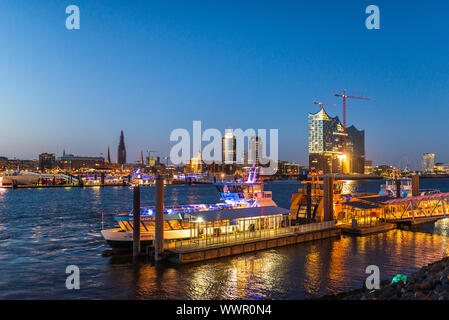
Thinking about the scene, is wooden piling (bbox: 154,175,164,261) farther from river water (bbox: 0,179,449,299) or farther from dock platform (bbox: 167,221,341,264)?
river water (bbox: 0,179,449,299)

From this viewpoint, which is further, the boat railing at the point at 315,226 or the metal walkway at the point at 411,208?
the metal walkway at the point at 411,208

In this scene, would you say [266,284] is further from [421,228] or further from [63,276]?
[421,228]

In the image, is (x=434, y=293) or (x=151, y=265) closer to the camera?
(x=434, y=293)

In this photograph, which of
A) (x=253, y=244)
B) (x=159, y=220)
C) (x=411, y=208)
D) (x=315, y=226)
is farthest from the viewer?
(x=411, y=208)

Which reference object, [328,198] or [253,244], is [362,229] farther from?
[253,244]

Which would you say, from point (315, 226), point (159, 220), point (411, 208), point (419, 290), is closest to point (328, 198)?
point (315, 226)

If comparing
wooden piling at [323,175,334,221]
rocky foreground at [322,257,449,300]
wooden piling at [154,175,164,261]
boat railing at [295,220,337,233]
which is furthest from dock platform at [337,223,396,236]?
rocky foreground at [322,257,449,300]

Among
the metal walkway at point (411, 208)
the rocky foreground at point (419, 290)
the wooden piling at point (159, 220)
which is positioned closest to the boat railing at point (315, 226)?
the metal walkway at point (411, 208)

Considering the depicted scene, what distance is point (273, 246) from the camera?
102 ft

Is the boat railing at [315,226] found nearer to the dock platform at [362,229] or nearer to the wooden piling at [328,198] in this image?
the wooden piling at [328,198]
